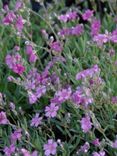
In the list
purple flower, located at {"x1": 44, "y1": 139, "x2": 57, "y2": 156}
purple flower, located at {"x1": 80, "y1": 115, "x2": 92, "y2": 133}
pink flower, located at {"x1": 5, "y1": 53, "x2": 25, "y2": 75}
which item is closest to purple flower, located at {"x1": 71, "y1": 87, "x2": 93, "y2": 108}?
purple flower, located at {"x1": 80, "y1": 115, "x2": 92, "y2": 133}

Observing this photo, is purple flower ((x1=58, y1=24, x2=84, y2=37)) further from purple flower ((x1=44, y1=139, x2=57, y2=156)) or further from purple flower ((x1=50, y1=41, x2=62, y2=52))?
purple flower ((x1=44, y1=139, x2=57, y2=156))

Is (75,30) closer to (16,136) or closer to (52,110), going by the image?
(52,110)

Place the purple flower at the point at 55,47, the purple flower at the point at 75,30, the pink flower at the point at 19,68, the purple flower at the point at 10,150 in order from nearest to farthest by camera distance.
Answer: the purple flower at the point at 10,150
the pink flower at the point at 19,68
the purple flower at the point at 55,47
the purple flower at the point at 75,30

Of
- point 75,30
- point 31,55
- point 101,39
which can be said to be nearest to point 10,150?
point 31,55

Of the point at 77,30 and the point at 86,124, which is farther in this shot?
the point at 77,30

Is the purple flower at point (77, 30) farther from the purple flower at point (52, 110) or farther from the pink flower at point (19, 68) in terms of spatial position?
Result: the purple flower at point (52, 110)

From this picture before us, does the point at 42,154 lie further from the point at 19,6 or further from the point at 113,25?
the point at 113,25

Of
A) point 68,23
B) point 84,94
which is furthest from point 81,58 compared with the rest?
point 84,94

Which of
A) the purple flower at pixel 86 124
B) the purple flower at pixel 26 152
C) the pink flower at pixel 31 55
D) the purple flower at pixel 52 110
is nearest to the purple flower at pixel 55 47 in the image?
the pink flower at pixel 31 55

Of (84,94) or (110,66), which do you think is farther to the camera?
(110,66)

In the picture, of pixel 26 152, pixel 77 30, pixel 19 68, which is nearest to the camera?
pixel 26 152

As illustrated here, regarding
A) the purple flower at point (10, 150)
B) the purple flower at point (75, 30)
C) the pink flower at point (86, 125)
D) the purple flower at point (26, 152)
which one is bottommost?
the purple flower at point (26, 152)
